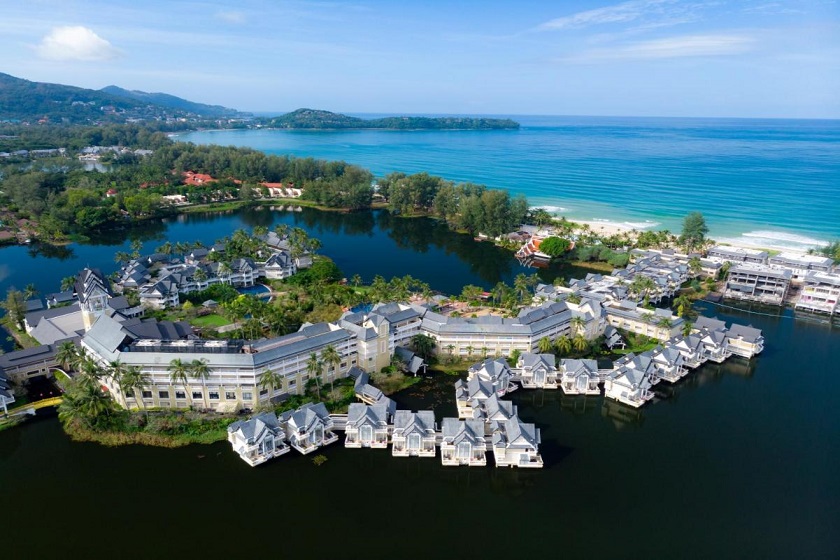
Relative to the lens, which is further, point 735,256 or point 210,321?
point 735,256

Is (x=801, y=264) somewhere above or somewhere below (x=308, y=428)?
above

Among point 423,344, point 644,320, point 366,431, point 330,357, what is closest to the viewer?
point 366,431

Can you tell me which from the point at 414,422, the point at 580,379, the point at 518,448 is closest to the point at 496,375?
the point at 580,379

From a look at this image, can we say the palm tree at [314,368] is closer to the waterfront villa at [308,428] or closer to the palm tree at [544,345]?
the waterfront villa at [308,428]

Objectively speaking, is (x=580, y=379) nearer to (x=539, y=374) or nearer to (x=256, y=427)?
(x=539, y=374)

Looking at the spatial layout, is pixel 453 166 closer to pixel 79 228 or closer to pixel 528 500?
pixel 79 228

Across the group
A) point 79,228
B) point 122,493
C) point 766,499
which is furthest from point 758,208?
point 79,228
